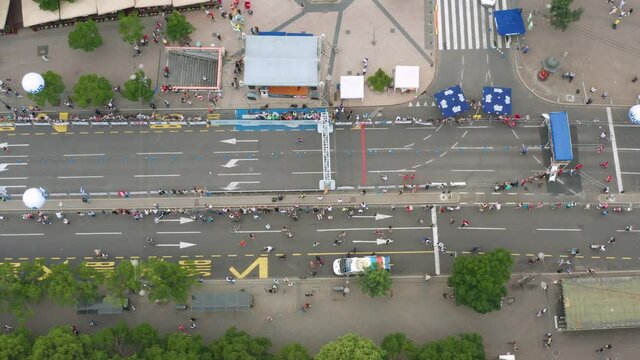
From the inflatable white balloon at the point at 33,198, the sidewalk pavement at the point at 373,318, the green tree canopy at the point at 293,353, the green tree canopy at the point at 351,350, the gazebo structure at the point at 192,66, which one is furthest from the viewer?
the gazebo structure at the point at 192,66

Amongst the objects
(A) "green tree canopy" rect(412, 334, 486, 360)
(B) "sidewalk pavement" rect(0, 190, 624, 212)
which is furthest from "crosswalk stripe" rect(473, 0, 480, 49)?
(A) "green tree canopy" rect(412, 334, 486, 360)

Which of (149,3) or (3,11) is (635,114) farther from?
(3,11)

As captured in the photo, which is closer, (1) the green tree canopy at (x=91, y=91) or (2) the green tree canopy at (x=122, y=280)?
(2) the green tree canopy at (x=122, y=280)

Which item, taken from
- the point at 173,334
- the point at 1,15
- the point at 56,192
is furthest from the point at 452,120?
the point at 1,15

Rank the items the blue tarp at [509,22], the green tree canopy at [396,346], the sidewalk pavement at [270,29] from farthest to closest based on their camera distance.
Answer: the sidewalk pavement at [270,29] → the blue tarp at [509,22] → the green tree canopy at [396,346]

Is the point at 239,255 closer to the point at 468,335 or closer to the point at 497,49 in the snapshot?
the point at 468,335

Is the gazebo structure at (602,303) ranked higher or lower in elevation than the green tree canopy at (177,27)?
lower

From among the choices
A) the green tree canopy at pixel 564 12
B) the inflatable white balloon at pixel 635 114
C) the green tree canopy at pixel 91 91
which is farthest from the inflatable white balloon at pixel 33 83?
the inflatable white balloon at pixel 635 114

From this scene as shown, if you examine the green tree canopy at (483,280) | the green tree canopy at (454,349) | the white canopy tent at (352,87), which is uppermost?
the white canopy tent at (352,87)

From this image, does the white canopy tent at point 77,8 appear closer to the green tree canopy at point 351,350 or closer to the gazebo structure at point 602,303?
the green tree canopy at point 351,350
